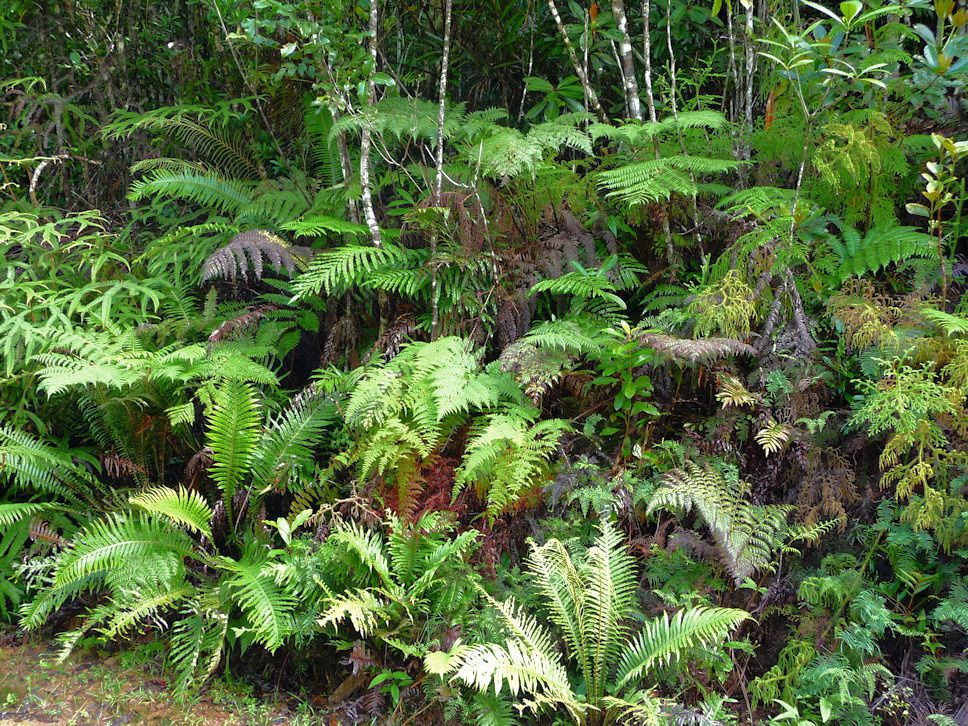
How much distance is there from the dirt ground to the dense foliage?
0.40 ft

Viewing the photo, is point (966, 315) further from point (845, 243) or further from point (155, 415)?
point (155, 415)

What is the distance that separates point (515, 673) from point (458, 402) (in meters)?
1.15

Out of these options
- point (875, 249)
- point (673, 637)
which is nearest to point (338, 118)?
point (875, 249)

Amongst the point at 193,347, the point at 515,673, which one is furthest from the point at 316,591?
the point at 193,347

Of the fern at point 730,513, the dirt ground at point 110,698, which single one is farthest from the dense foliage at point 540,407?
the dirt ground at point 110,698

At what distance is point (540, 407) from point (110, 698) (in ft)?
7.07

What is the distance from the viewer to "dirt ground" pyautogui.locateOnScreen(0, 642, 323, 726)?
2.92m

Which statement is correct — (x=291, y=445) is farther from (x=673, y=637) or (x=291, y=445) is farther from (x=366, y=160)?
(x=673, y=637)

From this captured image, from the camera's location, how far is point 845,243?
362 cm

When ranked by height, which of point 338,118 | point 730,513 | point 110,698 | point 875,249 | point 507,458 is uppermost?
point 338,118

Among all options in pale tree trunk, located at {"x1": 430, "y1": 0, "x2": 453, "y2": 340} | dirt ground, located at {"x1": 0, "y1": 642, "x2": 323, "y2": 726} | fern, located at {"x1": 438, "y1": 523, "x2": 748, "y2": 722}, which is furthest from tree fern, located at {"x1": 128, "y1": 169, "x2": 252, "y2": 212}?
fern, located at {"x1": 438, "y1": 523, "x2": 748, "y2": 722}

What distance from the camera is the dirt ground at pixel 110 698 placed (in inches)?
115

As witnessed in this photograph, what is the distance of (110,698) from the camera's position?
3.00 m

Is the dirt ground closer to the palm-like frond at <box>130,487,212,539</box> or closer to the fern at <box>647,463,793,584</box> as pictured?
the palm-like frond at <box>130,487,212,539</box>
